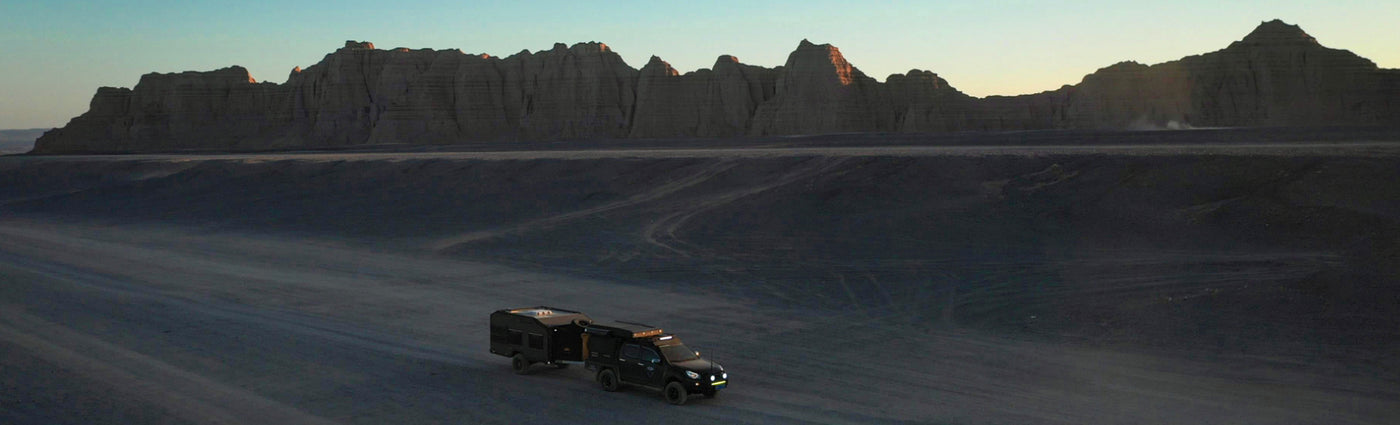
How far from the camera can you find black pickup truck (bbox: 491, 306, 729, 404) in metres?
15.0

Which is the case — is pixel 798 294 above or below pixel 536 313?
below

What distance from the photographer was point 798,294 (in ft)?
A: 80.1

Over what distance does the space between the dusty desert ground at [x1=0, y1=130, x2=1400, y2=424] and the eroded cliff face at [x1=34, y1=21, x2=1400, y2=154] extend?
3871 centimetres

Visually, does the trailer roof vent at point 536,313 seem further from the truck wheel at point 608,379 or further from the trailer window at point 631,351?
the trailer window at point 631,351

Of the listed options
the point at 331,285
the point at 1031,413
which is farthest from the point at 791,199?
the point at 1031,413

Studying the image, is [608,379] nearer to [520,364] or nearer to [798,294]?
[520,364]

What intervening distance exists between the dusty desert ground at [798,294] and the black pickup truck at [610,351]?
1.08 feet

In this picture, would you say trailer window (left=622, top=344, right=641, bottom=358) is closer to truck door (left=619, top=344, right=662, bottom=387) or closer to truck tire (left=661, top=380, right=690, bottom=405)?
truck door (left=619, top=344, right=662, bottom=387)


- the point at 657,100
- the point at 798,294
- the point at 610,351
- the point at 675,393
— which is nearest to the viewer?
the point at 675,393

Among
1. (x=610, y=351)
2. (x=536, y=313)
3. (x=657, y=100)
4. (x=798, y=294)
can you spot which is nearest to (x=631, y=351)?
(x=610, y=351)

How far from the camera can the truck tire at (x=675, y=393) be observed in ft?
48.9

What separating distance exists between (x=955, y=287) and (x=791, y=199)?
1378 cm

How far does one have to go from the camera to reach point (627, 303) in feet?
78.3

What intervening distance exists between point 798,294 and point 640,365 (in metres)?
9.61
